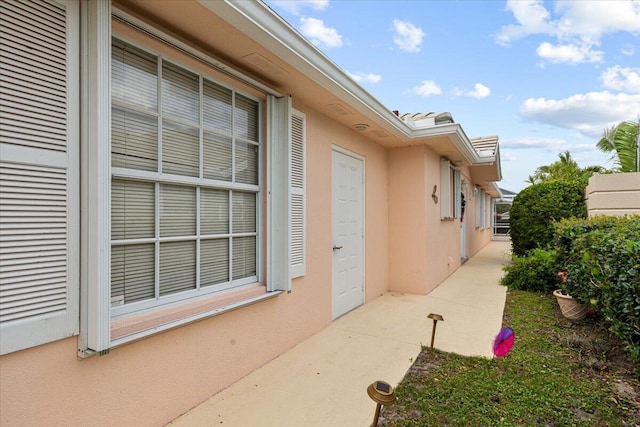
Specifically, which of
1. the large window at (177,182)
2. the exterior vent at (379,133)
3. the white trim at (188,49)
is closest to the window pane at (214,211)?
the large window at (177,182)

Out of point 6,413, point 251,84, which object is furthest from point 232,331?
point 251,84

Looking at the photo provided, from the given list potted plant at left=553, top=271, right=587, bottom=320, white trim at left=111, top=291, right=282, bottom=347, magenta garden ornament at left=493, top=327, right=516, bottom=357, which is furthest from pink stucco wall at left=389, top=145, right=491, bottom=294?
white trim at left=111, top=291, right=282, bottom=347

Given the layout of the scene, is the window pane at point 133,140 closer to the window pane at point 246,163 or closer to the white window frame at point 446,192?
the window pane at point 246,163

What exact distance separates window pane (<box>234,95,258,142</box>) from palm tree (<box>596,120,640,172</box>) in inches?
286

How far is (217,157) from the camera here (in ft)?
9.34

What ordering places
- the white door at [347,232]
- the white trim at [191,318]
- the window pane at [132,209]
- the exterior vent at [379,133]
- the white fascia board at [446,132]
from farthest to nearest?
the white fascia board at [446,132], the exterior vent at [379,133], the white door at [347,232], the window pane at [132,209], the white trim at [191,318]

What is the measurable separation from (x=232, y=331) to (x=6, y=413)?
148cm

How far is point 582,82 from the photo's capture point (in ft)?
28.0

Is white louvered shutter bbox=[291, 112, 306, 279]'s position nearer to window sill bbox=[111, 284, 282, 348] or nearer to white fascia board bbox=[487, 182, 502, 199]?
window sill bbox=[111, 284, 282, 348]

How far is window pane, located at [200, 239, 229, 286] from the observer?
9.02ft

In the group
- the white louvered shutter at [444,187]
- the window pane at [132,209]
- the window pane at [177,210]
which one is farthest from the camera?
the white louvered shutter at [444,187]

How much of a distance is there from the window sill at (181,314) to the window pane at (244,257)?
15 centimetres

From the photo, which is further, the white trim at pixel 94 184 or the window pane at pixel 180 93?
the window pane at pixel 180 93

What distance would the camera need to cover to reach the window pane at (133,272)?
2.12 metres
